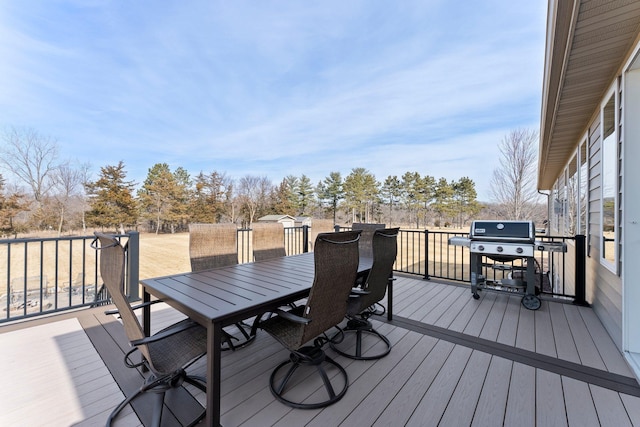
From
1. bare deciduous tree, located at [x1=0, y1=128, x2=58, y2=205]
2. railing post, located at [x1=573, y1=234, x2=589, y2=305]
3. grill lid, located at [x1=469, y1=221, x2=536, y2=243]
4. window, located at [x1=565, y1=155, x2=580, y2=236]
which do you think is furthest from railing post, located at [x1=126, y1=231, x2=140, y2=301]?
bare deciduous tree, located at [x1=0, y1=128, x2=58, y2=205]

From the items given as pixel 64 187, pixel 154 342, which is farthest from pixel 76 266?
pixel 154 342

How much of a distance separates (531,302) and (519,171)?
431 inches

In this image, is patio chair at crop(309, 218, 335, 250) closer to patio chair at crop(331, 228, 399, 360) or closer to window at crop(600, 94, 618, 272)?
patio chair at crop(331, 228, 399, 360)

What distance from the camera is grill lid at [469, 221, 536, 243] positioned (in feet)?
11.4

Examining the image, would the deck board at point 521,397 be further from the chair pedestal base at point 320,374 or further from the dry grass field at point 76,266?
the dry grass field at point 76,266

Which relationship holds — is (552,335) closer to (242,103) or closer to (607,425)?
(607,425)

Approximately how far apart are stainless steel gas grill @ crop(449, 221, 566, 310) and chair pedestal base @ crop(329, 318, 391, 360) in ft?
6.60

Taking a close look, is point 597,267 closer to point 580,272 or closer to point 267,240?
point 580,272

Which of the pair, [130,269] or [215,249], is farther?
[130,269]

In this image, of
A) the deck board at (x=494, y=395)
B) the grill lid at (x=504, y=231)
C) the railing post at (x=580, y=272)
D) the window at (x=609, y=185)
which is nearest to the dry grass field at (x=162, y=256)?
the grill lid at (x=504, y=231)

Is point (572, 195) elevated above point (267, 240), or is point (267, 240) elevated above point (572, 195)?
point (572, 195)

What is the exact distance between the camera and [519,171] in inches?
470

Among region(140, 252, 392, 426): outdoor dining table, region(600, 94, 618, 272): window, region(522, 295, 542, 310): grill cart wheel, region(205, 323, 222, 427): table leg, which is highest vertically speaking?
region(600, 94, 618, 272): window

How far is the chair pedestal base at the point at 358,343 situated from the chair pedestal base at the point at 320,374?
9.2 inches
